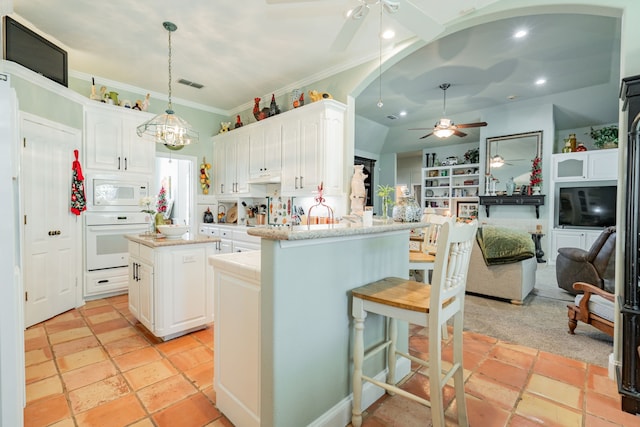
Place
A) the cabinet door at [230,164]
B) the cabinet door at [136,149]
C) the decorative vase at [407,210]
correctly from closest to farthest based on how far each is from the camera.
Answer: the decorative vase at [407,210]
the cabinet door at [136,149]
the cabinet door at [230,164]

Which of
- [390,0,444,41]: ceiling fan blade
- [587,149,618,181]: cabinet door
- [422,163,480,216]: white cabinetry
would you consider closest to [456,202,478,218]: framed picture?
[422,163,480,216]: white cabinetry

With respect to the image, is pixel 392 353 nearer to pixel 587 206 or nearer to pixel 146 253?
pixel 146 253

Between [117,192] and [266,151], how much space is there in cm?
218

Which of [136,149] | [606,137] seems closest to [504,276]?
[606,137]

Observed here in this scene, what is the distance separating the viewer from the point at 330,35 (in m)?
3.16

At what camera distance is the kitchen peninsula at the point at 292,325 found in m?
1.32

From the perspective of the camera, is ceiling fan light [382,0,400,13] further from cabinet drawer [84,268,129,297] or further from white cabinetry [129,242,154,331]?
cabinet drawer [84,268,129,297]

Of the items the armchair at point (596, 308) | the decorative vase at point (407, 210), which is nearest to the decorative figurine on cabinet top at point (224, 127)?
the decorative vase at point (407, 210)

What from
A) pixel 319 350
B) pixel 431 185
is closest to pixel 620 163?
pixel 319 350

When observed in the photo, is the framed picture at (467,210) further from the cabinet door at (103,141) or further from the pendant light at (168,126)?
the cabinet door at (103,141)

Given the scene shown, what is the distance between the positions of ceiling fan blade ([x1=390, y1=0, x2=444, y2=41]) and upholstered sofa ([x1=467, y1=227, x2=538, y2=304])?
2715mm

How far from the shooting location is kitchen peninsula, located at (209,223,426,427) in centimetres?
132

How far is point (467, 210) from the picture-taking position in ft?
26.3

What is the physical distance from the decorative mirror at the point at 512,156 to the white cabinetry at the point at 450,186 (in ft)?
3.11
